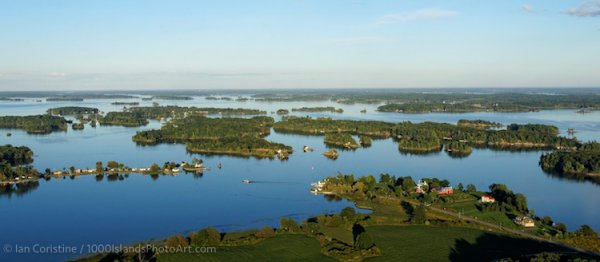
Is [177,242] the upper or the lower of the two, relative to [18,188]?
upper

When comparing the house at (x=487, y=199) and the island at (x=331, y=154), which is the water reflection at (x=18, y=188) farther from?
the house at (x=487, y=199)

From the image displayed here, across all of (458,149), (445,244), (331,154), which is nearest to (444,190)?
(445,244)

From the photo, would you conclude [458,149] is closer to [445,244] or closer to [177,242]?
[445,244]

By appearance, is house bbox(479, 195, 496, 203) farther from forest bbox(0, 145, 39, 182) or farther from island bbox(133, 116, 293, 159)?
forest bbox(0, 145, 39, 182)

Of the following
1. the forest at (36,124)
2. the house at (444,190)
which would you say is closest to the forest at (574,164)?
the house at (444,190)

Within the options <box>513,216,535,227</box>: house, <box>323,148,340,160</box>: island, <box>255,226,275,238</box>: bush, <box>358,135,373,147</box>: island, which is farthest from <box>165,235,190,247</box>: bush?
<box>358,135,373,147</box>: island

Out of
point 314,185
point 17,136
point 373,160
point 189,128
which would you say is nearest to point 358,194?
point 314,185
